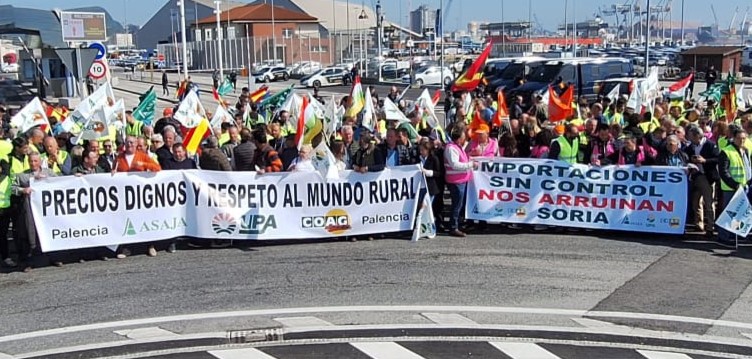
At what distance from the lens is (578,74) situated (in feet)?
106

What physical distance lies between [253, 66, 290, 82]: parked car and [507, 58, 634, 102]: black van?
104 ft

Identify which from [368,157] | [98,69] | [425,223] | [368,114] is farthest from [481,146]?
[98,69]

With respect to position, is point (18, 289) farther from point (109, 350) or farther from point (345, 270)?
point (345, 270)

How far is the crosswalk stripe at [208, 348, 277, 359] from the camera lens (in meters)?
6.80

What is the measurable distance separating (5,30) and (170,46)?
154 feet

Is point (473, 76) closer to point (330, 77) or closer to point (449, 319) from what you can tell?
point (449, 319)

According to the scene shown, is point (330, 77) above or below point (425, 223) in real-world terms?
above

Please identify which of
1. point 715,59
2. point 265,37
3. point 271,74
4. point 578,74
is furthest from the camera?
point 265,37

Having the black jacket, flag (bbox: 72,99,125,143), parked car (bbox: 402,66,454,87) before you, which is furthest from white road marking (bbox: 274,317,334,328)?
parked car (bbox: 402,66,454,87)

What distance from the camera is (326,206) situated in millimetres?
11070

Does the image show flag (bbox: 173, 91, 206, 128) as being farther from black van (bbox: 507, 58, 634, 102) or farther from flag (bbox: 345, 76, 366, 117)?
black van (bbox: 507, 58, 634, 102)

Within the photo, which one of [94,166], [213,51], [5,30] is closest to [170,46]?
[213,51]

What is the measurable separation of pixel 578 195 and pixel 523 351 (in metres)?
4.95

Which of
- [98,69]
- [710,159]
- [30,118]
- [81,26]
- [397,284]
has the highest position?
[81,26]
